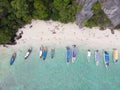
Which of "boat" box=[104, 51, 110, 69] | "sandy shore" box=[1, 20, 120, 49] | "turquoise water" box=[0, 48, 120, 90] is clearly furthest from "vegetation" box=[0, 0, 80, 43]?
"boat" box=[104, 51, 110, 69]

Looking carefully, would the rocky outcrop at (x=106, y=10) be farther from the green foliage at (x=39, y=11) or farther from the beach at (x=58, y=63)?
the green foliage at (x=39, y=11)

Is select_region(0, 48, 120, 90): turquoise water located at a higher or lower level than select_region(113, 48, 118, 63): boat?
lower

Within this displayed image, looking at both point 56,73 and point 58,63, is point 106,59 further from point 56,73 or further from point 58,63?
point 56,73

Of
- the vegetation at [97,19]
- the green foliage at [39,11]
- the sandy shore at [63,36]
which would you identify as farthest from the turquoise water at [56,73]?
the green foliage at [39,11]

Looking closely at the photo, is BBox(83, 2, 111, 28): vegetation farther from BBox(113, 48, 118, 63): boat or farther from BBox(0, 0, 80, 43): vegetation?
BBox(113, 48, 118, 63): boat

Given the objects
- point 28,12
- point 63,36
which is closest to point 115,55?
point 63,36

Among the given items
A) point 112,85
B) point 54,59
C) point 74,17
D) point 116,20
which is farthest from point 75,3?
point 112,85

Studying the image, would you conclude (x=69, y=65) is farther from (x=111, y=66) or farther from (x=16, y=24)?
(x=16, y=24)
